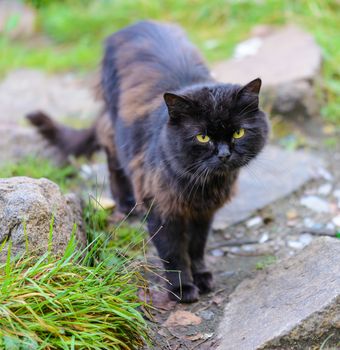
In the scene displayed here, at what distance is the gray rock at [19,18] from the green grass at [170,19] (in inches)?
4.4

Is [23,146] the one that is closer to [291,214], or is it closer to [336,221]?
[291,214]

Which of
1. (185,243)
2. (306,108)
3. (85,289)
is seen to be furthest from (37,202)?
(306,108)

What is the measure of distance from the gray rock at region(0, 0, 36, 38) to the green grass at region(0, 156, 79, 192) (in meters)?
3.33

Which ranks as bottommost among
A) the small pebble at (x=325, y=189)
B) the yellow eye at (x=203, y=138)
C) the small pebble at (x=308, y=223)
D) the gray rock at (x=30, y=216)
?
the small pebble at (x=325, y=189)

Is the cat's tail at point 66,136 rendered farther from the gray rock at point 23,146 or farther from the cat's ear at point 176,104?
the cat's ear at point 176,104

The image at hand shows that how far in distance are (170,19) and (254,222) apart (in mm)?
3616

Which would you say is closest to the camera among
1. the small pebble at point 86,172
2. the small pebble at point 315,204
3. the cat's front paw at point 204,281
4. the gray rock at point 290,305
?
the gray rock at point 290,305

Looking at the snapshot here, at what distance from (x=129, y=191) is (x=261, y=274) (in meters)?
1.27

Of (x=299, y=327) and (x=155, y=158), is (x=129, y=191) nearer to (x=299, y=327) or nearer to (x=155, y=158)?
(x=155, y=158)

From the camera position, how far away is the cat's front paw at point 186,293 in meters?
3.22

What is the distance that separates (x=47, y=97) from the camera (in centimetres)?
599

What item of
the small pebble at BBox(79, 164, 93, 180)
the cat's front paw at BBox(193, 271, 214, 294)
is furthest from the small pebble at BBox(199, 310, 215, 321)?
the small pebble at BBox(79, 164, 93, 180)

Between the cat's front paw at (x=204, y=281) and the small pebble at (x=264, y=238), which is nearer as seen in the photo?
the cat's front paw at (x=204, y=281)

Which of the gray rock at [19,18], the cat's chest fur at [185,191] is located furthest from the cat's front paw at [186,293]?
the gray rock at [19,18]
